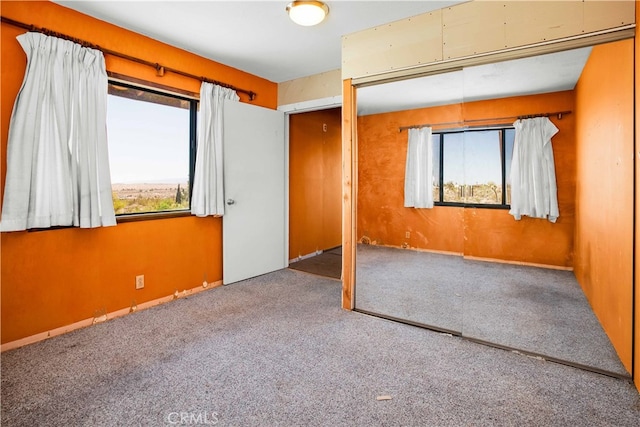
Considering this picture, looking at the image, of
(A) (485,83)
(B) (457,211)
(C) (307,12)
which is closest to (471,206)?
(B) (457,211)

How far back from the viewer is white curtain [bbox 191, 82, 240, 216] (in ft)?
10.4

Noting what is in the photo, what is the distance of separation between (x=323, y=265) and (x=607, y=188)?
315cm

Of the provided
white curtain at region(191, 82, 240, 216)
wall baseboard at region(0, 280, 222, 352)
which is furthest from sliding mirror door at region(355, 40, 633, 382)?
wall baseboard at region(0, 280, 222, 352)

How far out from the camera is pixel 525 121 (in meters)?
2.97

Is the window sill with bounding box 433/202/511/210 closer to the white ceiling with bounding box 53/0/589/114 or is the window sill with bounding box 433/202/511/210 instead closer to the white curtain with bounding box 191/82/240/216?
the white ceiling with bounding box 53/0/589/114

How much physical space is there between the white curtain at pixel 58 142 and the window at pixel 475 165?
330cm

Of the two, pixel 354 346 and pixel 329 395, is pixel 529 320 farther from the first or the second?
pixel 329 395

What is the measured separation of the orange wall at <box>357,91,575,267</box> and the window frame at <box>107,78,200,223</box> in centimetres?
179

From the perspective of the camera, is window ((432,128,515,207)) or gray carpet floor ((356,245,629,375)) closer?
gray carpet floor ((356,245,629,375))

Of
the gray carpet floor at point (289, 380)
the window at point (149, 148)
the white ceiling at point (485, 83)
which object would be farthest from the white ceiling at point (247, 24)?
the gray carpet floor at point (289, 380)

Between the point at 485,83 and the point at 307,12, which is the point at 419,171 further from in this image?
the point at 307,12

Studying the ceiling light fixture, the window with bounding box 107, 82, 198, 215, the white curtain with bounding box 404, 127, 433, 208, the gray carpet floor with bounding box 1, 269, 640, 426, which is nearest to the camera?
the gray carpet floor with bounding box 1, 269, 640, 426

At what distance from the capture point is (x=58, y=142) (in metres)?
2.20

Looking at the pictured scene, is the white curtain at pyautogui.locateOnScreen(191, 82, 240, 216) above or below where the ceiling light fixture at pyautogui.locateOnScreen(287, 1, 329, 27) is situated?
below
